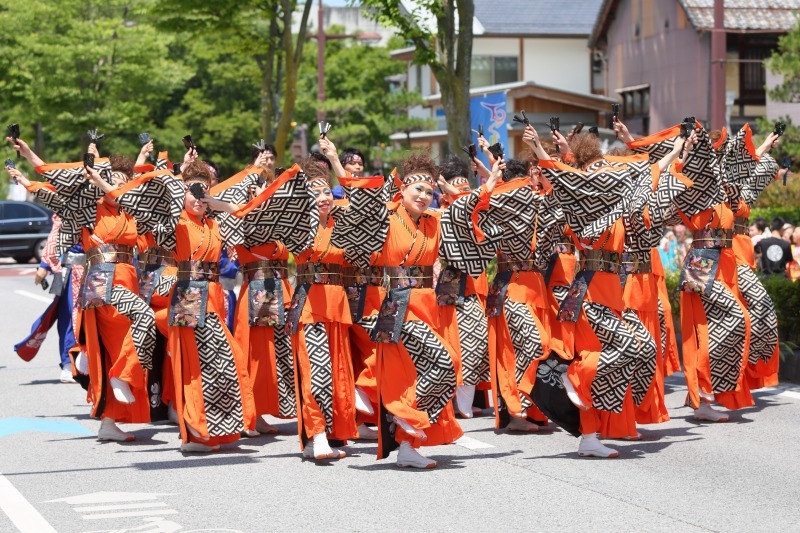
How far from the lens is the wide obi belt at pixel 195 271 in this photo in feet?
27.8

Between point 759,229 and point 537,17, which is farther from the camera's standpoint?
point 537,17

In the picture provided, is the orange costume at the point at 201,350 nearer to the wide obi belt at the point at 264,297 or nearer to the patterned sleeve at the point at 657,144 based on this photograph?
the wide obi belt at the point at 264,297

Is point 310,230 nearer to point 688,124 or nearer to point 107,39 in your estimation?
point 688,124

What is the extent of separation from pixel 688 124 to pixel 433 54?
328 inches

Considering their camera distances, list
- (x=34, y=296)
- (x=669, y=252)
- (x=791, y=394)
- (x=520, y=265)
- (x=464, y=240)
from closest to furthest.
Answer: (x=464, y=240) → (x=520, y=265) → (x=791, y=394) → (x=669, y=252) → (x=34, y=296)

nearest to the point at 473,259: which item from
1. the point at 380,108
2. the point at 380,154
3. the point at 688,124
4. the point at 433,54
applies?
the point at 688,124

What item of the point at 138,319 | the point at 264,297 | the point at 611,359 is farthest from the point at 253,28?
the point at 611,359

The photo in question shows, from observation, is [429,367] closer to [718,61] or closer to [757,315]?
[757,315]

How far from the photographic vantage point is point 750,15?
30.2 metres

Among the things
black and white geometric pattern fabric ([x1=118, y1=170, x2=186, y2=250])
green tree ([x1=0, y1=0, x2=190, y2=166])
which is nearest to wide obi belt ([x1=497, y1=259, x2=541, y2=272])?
black and white geometric pattern fabric ([x1=118, y1=170, x2=186, y2=250])

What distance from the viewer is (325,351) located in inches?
316

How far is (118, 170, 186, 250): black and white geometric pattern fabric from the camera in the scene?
8.40m

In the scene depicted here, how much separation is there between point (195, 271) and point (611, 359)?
8.65ft

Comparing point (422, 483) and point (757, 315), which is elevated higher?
point (757, 315)
